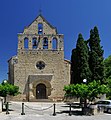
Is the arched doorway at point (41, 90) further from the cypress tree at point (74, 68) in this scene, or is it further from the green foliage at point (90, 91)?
the green foliage at point (90, 91)

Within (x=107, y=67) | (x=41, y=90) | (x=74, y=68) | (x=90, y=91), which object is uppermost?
(x=107, y=67)

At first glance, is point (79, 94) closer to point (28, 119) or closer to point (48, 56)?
point (28, 119)

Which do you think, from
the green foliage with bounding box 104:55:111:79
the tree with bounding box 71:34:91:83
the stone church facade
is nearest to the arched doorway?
the stone church facade

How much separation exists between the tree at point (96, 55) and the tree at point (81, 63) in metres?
0.83

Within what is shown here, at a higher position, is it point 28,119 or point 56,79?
point 56,79

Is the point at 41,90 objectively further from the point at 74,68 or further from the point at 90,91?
the point at 90,91

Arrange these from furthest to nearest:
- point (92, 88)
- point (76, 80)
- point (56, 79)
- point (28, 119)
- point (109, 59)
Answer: point (109, 59), point (56, 79), point (76, 80), point (92, 88), point (28, 119)

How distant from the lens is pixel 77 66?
39406 mm

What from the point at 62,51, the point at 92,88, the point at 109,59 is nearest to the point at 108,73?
the point at 109,59

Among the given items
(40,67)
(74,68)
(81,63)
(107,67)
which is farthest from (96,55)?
(107,67)

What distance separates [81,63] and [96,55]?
7.36 ft

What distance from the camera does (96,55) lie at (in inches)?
1522

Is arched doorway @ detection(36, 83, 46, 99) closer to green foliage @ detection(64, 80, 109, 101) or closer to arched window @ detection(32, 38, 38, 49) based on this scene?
arched window @ detection(32, 38, 38, 49)

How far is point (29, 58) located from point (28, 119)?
22413mm
